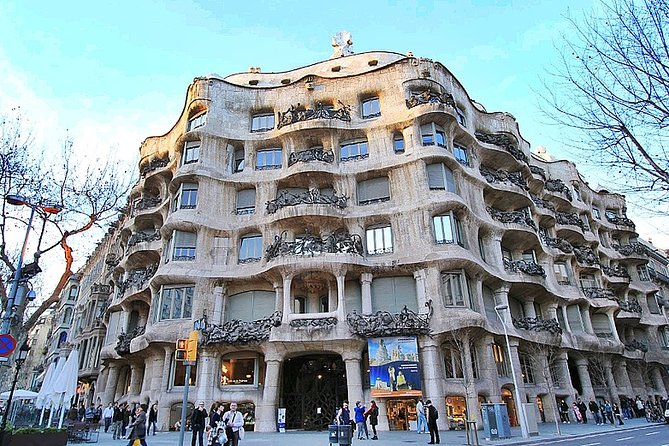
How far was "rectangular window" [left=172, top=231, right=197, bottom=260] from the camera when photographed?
30016 millimetres

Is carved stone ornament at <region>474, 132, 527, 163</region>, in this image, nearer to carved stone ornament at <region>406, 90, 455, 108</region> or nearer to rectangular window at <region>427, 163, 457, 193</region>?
carved stone ornament at <region>406, 90, 455, 108</region>

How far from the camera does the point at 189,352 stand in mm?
14148

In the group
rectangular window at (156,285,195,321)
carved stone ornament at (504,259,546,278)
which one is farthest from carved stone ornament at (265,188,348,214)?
carved stone ornament at (504,259,546,278)

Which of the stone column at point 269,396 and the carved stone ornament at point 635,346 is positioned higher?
the carved stone ornament at point 635,346

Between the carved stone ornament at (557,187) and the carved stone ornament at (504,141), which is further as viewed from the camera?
the carved stone ornament at (557,187)

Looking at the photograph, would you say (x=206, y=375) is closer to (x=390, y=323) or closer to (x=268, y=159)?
(x=390, y=323)

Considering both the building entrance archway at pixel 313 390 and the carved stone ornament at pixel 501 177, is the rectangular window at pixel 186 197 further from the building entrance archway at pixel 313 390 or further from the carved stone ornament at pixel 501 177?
the carved stone ornament at pixel 501 177

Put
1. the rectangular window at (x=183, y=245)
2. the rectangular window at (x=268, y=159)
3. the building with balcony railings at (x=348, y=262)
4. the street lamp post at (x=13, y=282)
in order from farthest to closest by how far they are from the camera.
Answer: the rectangular window at (x=268, y=159), the rectangular window at (x=183, y=245), the building with balcony railings at (x=348, y=262), the street lamp post at (x=13, y=282)

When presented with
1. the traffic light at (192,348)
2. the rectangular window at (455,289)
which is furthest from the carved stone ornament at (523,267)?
the traffic light at (192,348)

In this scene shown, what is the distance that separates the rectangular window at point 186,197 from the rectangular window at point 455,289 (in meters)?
17.4

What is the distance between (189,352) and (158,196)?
90.4 feet

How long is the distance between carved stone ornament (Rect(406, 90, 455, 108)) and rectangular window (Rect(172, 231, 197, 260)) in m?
17.4

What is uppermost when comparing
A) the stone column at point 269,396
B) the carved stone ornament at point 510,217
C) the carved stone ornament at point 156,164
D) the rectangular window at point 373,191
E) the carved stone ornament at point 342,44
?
the carved stone ornament at point 342,44

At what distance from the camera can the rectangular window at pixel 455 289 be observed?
26.7 meters
